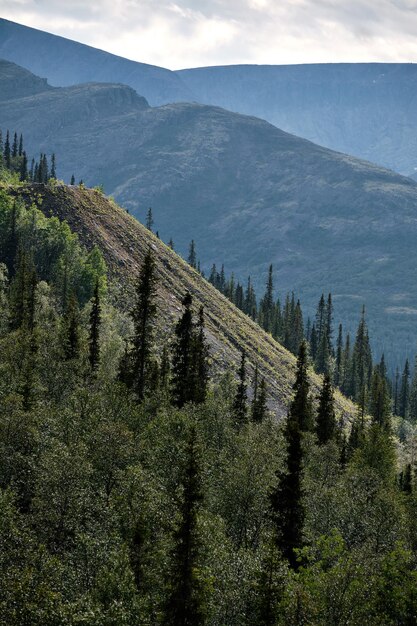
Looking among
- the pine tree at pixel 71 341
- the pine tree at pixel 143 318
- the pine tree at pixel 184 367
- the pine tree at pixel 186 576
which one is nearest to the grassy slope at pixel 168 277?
the pine tree at pixel 71 341

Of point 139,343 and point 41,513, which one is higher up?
point 139,343

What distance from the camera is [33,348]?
3573 inches

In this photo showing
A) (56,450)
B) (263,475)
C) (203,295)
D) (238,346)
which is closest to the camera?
(56,450)

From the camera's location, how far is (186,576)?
142 feet

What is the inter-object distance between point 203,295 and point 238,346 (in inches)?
749

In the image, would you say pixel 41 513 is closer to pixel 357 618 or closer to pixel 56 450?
pixel 56 450

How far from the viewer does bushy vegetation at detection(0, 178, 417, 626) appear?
141 ft

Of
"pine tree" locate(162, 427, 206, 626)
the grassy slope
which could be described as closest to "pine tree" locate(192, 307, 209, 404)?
"pine tree" locate(162, 427, 206, 626)

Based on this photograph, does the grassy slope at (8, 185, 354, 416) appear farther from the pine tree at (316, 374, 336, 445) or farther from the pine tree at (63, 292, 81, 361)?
the pine tree at (63, 292, 81, 361)

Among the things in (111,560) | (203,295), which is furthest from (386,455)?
(203,295)

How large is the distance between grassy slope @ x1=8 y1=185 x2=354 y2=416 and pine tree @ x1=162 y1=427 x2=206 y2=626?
370ft

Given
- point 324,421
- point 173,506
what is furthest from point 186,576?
point 324,421

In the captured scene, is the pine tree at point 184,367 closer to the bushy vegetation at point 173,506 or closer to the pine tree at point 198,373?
the bushy vegetation at point 173,506

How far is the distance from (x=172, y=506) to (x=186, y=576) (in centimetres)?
1283
